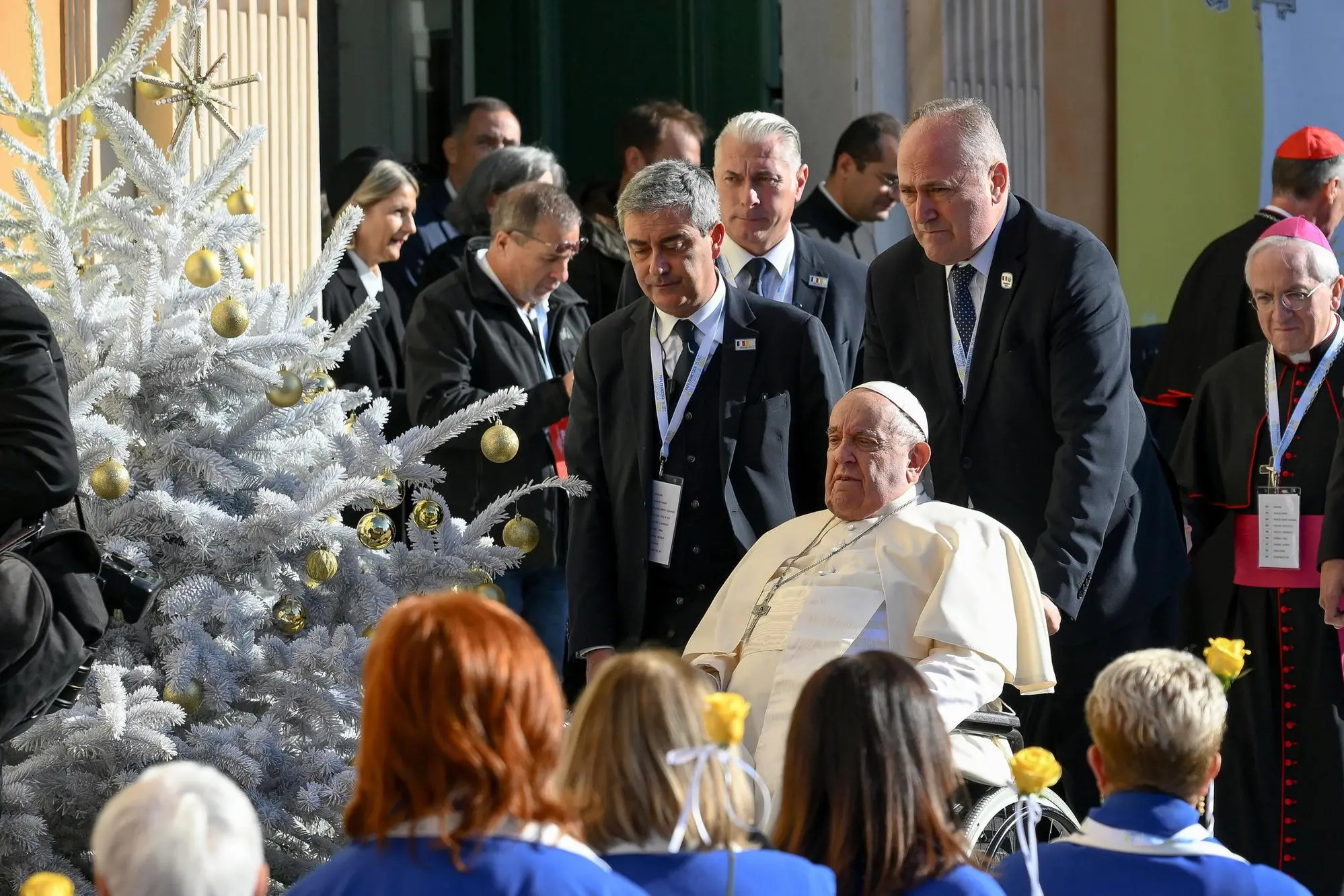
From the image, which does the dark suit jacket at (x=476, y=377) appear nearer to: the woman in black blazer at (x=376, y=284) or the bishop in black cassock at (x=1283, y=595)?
the woman in black blazer at (x=376, y=284)

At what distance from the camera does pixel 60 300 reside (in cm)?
489

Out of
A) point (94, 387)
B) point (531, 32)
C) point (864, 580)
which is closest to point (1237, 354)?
point (864, 580)

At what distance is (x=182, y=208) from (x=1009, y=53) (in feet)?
18.4

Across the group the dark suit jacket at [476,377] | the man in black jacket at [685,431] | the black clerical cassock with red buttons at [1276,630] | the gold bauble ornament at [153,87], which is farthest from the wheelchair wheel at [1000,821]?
the gold bauble ornament at [153,87]

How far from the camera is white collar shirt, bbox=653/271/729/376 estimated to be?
17.1 ft

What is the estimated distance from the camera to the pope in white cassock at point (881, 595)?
4.46m

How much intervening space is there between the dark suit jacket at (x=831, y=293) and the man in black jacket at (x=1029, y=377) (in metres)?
0.69

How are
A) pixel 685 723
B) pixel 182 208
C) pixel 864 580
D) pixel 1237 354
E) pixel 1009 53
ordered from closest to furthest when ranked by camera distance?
pixel 685 723, pixel 864 580, pixel 182 208, pixel 1237 354, pixel 1009 53

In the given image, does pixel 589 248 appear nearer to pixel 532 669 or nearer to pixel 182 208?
pixel 182 208

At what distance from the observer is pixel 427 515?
528 centimetres

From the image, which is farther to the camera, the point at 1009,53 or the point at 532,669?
the point at 1009,53

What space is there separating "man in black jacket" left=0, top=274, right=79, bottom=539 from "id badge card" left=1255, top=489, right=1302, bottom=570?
11.9 ft

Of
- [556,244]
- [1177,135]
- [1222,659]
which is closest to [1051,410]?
[1222,659]

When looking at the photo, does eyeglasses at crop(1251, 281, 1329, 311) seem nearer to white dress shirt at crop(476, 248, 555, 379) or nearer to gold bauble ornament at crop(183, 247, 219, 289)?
white dress shirt at crop(476, 248, 555, 379)
